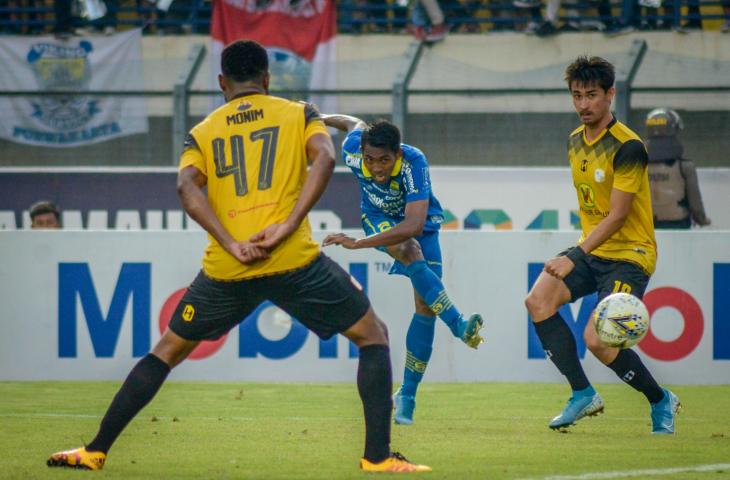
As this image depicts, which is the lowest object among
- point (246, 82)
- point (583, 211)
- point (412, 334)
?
point (412, 334)

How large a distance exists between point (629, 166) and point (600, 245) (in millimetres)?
467

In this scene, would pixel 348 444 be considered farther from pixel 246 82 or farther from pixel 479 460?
pixel 246 82

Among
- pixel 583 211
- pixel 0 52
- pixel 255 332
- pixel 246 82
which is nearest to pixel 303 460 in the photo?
pixel 246 82

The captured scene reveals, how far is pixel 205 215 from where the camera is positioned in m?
5.82

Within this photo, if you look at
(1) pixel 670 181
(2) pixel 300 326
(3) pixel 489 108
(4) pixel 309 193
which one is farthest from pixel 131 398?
(3) pixel 489 108

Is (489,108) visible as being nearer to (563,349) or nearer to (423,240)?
(423,240)

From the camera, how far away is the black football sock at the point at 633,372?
759 cm

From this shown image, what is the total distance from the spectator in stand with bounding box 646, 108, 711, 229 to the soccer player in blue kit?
4.88 meters

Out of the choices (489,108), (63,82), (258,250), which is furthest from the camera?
(63,82)

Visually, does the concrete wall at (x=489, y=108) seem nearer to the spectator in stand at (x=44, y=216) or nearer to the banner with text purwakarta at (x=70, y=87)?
the banner with text purwakarta at (x=70, y=87)

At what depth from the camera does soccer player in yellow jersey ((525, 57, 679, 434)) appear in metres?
7.33

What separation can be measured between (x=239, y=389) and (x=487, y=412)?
251 cm

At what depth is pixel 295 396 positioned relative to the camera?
1026cm

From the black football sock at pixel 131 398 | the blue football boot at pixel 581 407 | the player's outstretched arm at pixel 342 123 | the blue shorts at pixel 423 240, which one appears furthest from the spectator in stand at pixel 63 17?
the black football sock at pixel 131 398
